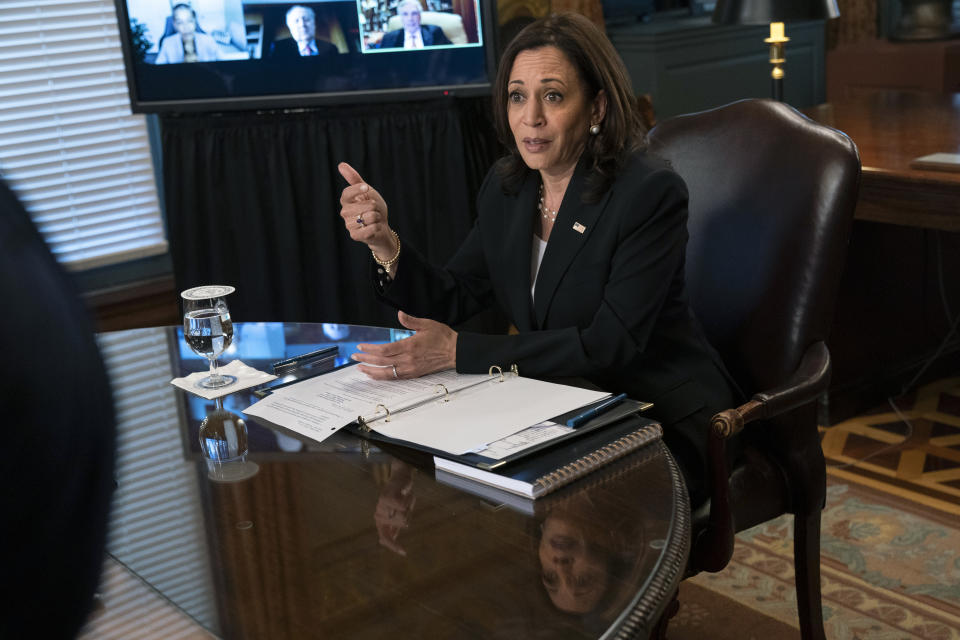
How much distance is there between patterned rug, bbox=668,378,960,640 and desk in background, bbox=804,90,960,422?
25cm

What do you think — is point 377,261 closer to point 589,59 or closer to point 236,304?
point 589,59

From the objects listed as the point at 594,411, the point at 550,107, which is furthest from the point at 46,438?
the point at 550,107

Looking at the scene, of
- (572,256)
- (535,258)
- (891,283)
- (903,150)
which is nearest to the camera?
(572,256)

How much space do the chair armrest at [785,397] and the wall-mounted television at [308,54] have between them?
194 cm

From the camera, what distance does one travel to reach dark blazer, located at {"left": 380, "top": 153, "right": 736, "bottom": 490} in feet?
5.99

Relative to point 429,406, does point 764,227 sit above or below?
above

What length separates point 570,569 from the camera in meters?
1.17

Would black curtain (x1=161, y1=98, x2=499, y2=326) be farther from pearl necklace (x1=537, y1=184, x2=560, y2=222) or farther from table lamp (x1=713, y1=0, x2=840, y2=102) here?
pearl necklace (x1=537, y1=184, x2=560, y2=222)

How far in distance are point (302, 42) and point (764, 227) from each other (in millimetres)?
1990

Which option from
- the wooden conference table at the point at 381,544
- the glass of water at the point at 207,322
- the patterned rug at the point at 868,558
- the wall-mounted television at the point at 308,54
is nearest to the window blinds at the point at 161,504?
the wooden conference table at the point at 381,544

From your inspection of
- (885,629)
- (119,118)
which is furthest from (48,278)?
(119,118)

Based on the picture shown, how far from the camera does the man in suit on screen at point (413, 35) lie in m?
3.47

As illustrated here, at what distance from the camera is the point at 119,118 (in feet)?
12.3

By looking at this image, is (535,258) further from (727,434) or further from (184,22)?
(184,22)
